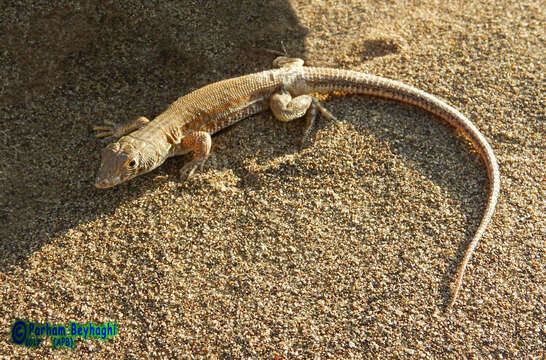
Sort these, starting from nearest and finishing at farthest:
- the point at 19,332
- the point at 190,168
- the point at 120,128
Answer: the point at 19,332
the point at 190,168
the point at 120,128

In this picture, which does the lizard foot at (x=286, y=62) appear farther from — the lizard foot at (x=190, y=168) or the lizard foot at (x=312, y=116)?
the lizard foot at (x=190, y=168)

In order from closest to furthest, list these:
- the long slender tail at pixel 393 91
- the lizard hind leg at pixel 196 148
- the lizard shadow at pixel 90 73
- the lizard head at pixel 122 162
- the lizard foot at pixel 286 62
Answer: the lizard head at pixel 122 162 → the lizard shadow at pixel 90 73 → the lizard hind leg at pixel 196 148 → the long slender tail at pixel 393 91 → the lizard foot at pixel 286 62

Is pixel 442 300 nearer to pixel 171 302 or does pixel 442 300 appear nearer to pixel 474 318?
pixel 474 318

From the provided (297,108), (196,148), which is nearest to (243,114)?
(297,108)

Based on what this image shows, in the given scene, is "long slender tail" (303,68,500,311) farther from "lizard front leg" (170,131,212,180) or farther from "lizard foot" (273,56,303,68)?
"lizard front leg" (170,131,212,180)

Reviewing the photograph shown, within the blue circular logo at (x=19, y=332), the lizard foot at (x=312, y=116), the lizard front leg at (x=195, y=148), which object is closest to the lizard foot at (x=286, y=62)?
the lizard foot at (x=312, y=116)

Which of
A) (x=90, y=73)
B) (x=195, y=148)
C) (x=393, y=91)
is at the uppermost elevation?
(x=90, y=73)

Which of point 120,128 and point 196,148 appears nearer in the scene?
point 196,148

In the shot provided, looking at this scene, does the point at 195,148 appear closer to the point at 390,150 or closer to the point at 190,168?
the point at 190,168

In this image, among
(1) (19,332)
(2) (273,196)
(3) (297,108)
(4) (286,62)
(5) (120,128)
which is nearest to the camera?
(1) (19,332)
